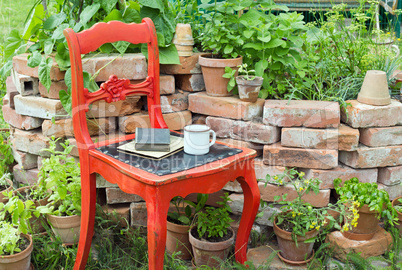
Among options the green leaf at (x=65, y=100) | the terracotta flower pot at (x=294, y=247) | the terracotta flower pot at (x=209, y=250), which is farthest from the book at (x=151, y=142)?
the terracotta flower pot at (x=294, y=247)

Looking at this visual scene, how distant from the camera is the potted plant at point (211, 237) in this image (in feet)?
Answer: 7.81

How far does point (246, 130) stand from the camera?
256 cm

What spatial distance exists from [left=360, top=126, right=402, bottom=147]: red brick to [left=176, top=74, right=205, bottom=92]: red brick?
102cm

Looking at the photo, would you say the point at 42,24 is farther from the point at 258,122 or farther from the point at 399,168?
the point at 399,168

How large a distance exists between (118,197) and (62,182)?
1.24 feet

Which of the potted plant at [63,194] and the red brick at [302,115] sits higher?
the red brick at [302,115]

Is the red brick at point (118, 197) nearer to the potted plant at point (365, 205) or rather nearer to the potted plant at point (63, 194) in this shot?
the potted plant at point (63, 194)

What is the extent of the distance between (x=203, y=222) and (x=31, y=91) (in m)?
1.32

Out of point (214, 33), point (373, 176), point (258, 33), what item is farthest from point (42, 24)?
point (373, 176)

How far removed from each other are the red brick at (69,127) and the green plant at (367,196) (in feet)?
4.55

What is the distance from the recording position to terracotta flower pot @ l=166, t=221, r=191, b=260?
2.53m

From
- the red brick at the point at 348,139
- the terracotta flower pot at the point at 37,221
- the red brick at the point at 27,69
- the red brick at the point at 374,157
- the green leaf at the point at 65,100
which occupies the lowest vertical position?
the terracotta flower pot at the point at 37,221

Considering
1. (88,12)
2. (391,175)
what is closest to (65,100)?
(88,12)

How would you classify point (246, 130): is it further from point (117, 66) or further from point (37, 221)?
point (37, 221)
